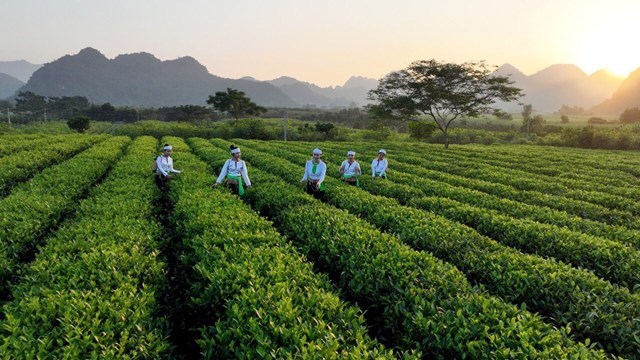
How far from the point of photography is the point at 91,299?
437 centimetres

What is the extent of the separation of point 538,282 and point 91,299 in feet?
21.2

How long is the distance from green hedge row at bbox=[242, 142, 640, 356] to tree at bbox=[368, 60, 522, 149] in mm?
35905

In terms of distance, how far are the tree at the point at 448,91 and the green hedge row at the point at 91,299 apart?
130ft

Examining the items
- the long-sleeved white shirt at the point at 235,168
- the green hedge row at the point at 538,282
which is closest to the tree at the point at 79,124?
the long-sleeved white shirt at the point at 235,168

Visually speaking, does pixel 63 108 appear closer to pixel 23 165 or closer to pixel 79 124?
pixel 79 124

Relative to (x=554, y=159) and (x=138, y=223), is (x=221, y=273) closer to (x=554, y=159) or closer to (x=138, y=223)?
(x=138, y=223)

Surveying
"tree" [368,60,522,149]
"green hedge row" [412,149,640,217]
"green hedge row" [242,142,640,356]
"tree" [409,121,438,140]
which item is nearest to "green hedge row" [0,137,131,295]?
"green hedge row" [242,142,640,356]

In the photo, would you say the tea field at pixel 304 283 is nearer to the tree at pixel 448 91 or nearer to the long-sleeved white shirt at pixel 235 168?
the long-sleeved white shirt at pixel 235 168

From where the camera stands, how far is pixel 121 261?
18.2ft

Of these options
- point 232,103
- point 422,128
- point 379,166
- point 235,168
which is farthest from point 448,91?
point 232,103

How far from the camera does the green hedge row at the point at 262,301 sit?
3.76 metres

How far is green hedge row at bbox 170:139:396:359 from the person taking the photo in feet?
12.3

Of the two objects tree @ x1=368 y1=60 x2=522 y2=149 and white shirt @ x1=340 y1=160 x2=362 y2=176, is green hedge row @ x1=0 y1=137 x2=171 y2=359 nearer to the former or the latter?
white shirt @ x1=340 y1=160 x2=362 y2=176

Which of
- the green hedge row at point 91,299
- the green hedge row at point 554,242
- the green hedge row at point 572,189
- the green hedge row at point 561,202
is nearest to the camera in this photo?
the green hedge row at point 91,299
